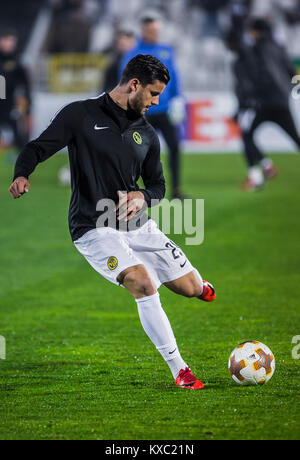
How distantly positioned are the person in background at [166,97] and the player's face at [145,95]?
678 cm

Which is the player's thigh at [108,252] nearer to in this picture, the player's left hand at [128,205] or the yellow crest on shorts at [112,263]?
the yellow crest on shorts at [112,263]

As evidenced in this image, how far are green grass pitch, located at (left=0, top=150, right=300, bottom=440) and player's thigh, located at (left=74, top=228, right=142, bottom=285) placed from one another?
2.34ft

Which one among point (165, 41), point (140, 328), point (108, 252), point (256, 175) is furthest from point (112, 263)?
point (165, 41)

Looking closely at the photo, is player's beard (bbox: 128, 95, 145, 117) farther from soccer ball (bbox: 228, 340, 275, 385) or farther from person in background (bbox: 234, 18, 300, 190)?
person in background (bbox: 234, 18, 300, 190)

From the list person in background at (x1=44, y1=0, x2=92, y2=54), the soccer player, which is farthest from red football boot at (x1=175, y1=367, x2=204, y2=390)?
person in background at (x1=44, y1=0, x2=92, y2=54)

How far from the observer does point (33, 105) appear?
2078cm

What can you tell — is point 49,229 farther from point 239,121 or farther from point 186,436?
point 186,436

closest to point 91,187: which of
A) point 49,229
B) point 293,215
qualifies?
point 49,229

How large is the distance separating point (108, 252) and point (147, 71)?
3.69 feet

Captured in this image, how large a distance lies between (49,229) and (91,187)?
6.05m

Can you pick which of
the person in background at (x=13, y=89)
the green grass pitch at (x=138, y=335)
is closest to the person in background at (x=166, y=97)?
the green grass pitch at (x=138, y=335)

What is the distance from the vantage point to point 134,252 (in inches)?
215

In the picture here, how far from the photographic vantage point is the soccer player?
16.8ft
